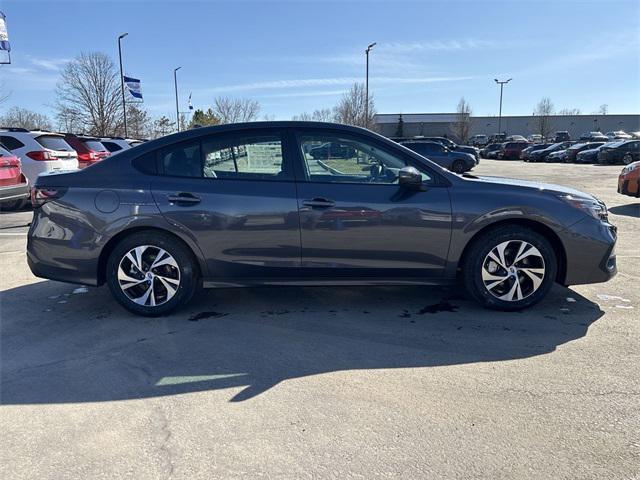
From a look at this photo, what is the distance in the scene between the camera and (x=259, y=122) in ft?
14.5

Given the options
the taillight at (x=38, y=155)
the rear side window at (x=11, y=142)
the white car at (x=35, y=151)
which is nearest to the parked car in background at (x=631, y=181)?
the white car at (x=35, y=151)

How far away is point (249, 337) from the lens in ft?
12.6

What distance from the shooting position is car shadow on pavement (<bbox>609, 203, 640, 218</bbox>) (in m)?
9.83

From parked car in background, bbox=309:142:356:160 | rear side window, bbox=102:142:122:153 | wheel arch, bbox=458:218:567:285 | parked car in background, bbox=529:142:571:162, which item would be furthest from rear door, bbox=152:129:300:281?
parked car in background, bbox=529:142:571:162

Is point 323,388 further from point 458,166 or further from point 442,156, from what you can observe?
point 458,166

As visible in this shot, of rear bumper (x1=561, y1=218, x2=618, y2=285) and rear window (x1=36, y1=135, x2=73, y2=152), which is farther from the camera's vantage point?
rear window (x1=36, y1=135, x2=73, y2=152)

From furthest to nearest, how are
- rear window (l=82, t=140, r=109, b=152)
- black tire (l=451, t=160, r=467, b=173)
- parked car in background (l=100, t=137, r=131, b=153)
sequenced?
black tire (l=451, t=160, r=467, b=173) → parked car in background (l=100, t=137, r=131, b=153) → rear window (l=82, t=140, r=109, b=152)

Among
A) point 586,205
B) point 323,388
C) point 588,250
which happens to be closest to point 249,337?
point 323,388

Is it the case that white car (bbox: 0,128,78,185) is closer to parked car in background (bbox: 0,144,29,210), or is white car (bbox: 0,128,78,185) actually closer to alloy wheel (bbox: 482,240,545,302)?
parked car in background (bbox: 0,144,29,210)

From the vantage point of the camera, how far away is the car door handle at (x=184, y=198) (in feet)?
13.5

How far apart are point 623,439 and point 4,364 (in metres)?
3.92

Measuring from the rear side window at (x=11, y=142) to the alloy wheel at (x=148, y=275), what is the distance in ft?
28.1

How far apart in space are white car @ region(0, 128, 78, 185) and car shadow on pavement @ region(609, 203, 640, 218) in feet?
37.9

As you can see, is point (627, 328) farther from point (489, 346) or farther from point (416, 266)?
point (416, 266)
